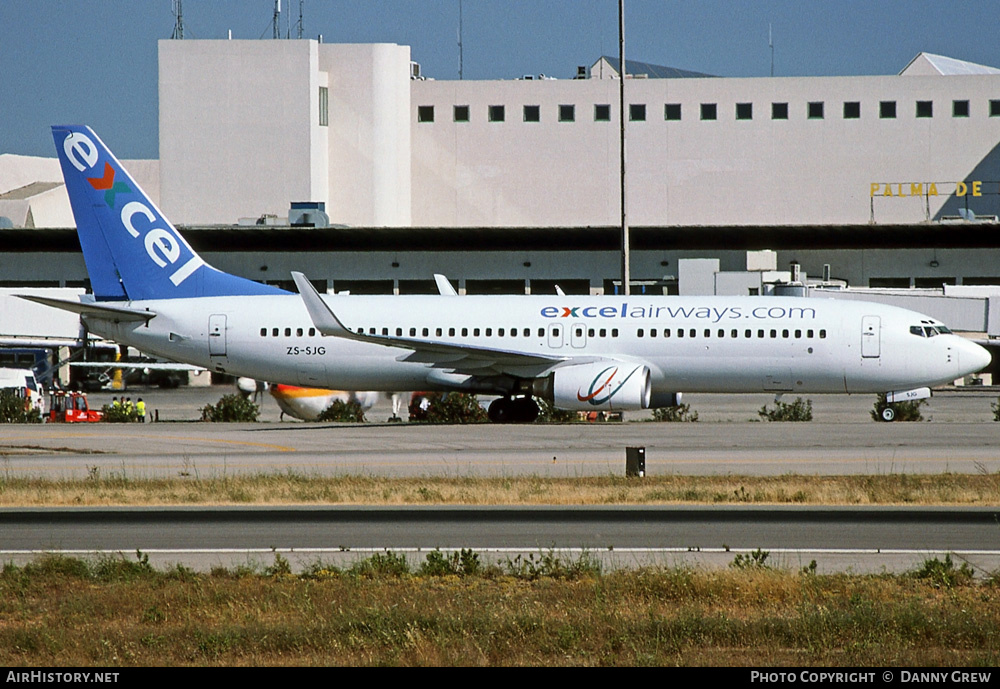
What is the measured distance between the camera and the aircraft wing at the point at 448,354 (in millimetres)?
33719

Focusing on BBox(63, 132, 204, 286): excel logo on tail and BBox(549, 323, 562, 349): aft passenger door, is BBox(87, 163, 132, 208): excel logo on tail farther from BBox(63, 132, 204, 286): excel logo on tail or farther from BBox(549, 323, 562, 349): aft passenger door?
BBox(549, 323, 562, 349): aft passenger door

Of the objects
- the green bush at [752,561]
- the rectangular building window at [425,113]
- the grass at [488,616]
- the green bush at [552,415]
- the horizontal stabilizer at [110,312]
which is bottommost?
the grass at [488,616]

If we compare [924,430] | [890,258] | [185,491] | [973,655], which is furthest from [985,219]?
[973,655]

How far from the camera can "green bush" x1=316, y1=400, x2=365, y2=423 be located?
4262cm

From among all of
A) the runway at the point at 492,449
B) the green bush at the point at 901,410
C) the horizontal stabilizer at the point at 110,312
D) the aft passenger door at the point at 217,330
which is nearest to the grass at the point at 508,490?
the runway at the point at 492,449

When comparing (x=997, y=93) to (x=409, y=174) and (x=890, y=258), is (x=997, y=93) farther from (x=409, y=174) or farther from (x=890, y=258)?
(x=409, y=174)

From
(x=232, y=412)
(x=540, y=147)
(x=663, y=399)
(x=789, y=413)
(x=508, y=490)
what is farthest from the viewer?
(x=540, y=147)

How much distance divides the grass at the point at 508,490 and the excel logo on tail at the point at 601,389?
11.1 m

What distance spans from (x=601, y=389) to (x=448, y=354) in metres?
4.47

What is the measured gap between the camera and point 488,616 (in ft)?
36.6

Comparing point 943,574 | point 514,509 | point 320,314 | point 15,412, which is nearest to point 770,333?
point 320,314

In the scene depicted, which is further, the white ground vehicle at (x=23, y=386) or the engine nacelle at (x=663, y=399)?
the white ground vehicle at (x=23, y=386)

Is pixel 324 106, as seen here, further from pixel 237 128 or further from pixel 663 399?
pixel 663 399

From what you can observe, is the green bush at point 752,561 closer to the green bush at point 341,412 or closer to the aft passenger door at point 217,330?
the aft passenger door at point 217,330
